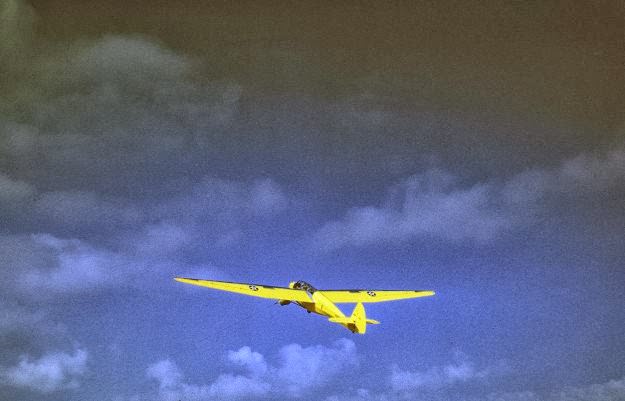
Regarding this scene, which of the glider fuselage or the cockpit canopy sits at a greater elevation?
the cockpit canopy

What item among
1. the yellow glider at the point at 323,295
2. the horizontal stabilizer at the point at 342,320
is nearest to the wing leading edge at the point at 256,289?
the yellow glider at the point at 323,295

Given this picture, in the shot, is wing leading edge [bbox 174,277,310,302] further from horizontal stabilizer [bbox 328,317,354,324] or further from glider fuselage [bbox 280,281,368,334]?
horizontal stabilizer [bbox 328,317,354,324]

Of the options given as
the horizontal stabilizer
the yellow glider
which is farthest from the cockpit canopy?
the horizontal stabilizer

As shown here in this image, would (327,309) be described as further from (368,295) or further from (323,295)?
(368,295)

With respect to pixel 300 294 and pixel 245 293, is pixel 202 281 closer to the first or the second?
pixel 245 293

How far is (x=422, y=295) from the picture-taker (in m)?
37.5

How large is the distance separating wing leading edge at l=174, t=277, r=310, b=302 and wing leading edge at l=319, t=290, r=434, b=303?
4.57 feet

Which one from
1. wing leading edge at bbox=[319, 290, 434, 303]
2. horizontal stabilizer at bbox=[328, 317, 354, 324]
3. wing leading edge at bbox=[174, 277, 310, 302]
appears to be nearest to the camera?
horizontal stabilizer at bbox=[328, 317, 354, 324]

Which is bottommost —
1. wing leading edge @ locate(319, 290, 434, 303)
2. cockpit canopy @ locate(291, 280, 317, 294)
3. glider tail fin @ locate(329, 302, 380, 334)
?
glider tail fin @ locate(329, 302, 380, 334)

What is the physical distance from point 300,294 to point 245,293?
312cm

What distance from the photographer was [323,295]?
37.2 metres

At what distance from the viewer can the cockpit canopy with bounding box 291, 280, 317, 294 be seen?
37.8 metres

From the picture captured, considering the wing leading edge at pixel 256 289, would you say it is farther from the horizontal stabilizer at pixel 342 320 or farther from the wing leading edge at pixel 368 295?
the horizontal stabilizer at pixel 342 320

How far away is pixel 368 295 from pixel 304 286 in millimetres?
3545
